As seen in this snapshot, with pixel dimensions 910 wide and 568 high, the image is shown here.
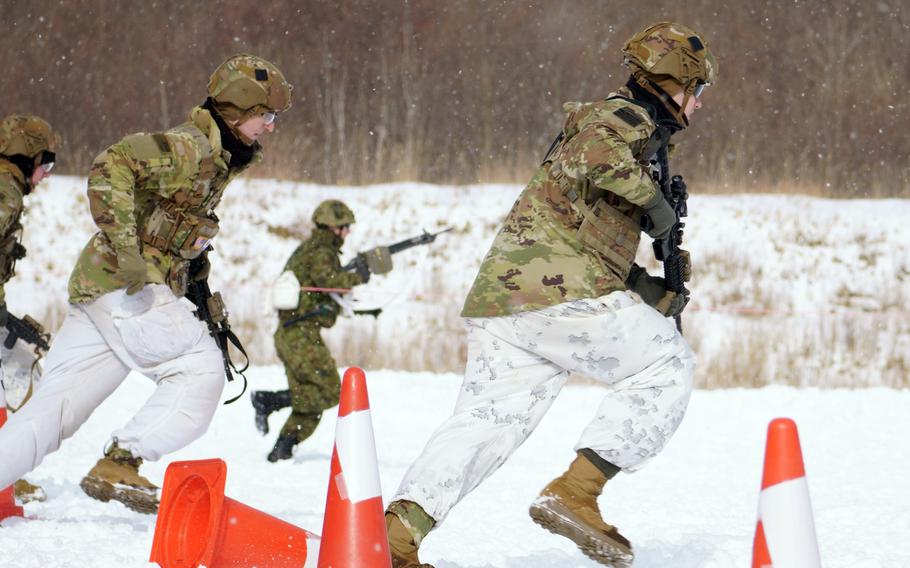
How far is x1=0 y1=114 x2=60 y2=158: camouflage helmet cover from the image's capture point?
5172 millimetres

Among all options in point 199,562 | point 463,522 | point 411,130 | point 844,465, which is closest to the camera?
point 199,562

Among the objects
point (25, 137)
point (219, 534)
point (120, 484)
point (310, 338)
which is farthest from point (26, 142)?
point (219, 534)

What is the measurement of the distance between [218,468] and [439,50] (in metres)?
16.7

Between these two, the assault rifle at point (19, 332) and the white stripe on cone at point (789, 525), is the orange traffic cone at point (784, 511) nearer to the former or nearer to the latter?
the white stripe on cone at point (789, 525)

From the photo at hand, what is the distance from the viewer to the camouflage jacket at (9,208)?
16.7 feet

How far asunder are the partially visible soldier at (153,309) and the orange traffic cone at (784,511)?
91.3 inches

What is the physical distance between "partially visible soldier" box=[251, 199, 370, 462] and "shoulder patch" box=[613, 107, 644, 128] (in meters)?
4.10

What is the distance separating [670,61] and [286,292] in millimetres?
4198

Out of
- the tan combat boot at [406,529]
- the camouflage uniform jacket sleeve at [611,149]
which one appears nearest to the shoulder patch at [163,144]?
the camouflage uniform jacket sleeve at [611,149]

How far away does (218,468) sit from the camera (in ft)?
10.5

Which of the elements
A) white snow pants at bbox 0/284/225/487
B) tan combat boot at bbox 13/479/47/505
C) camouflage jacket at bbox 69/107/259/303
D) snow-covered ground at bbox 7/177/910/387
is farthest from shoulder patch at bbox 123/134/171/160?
snow-covered ground at bbox 7/177/910/387

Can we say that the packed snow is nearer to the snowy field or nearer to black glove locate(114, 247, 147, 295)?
the snowy field

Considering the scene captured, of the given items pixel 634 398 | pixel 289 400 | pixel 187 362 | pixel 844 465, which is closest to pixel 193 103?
pixel 289 400

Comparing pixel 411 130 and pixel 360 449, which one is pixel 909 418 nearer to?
pixel 360 449
